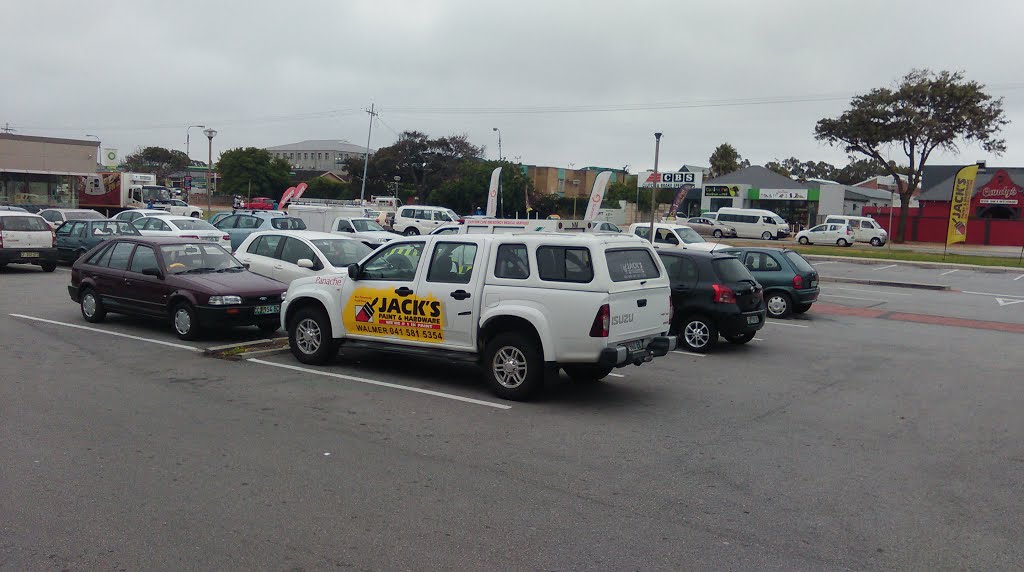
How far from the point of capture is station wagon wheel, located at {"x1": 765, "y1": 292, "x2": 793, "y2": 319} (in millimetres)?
17359

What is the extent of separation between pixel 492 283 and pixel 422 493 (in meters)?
3.55

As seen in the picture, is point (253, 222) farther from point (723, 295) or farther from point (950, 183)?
point (950, 183)

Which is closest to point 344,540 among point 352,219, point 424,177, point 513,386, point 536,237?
point 513,386

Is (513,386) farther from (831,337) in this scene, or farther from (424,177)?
(424,177)

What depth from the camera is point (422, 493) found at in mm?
6066

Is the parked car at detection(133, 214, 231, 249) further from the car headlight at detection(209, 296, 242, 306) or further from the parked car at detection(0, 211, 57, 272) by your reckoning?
the car headlight at detection(209, 296, 242, 306)

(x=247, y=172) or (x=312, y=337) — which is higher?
(x=247, y=172)

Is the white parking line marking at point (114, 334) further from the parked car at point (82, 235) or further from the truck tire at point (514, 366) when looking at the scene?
the parked car at point (82, 235)

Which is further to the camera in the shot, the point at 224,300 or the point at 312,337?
the point at 224,300

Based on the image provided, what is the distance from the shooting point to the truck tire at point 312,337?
10.6m

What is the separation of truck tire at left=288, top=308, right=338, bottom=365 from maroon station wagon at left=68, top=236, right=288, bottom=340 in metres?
1.56

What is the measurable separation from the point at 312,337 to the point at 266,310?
1924mm

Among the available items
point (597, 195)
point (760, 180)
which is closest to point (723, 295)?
point (597, 195)

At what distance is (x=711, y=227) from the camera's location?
57781 mm
